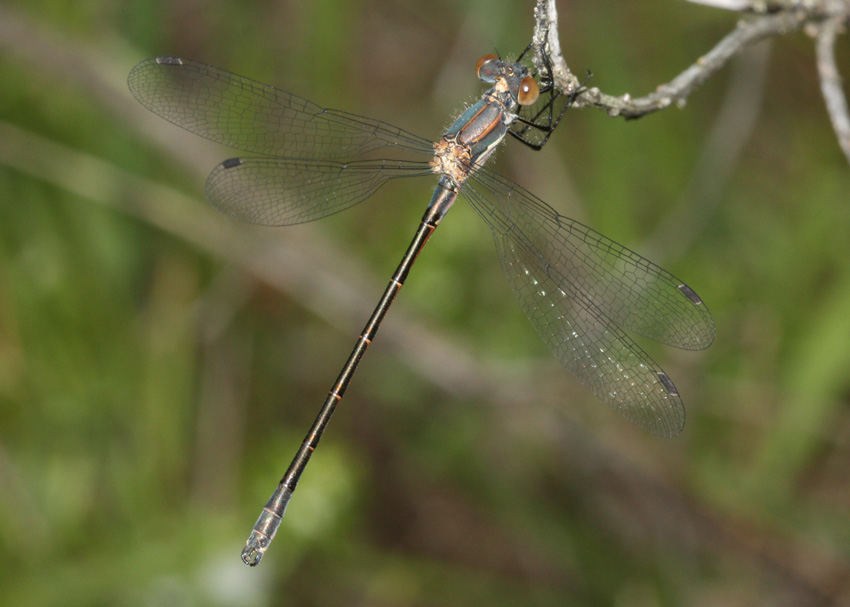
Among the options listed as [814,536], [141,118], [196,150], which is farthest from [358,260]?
[814,536]

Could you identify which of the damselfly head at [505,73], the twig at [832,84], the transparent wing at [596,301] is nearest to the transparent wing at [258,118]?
the damselfly head at [505,73]

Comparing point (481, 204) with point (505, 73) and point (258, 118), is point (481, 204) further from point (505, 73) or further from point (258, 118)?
point (258, 118)

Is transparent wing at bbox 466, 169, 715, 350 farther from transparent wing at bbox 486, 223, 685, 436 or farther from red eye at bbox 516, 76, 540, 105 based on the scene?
red eye at bbox 516, 76, 540, 105

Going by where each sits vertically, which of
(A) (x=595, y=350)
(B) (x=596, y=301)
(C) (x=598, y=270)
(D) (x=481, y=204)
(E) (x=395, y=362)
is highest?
(E) (x=395, y=362)

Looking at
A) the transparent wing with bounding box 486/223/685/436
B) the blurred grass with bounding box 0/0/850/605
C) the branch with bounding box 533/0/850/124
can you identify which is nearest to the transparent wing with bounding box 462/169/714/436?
the transparent wing with bounding box 486/223/685/436

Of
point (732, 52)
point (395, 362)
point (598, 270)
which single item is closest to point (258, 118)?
point (598, 270)

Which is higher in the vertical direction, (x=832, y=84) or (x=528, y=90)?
(x=528, y=90)
